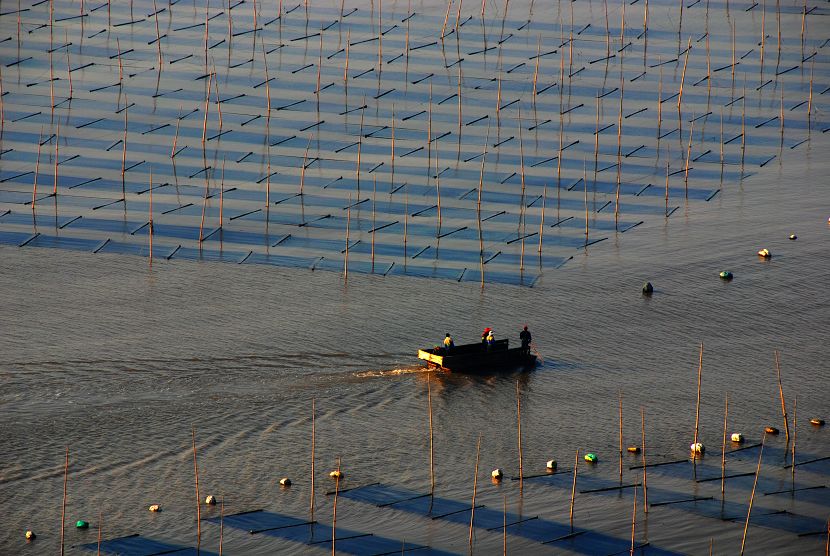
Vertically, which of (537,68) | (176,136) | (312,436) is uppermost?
(537,68)

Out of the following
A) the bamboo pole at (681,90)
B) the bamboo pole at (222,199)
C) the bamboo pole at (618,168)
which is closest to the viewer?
the bamboo pole at (222,199)

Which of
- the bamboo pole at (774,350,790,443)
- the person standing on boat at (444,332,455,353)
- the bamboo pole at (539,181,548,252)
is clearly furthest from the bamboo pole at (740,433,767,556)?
the bamboo pole at (539,181,548,252)

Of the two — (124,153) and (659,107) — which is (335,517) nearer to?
(124,153)

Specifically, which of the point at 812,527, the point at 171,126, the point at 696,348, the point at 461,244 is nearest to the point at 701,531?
the point at 812,527

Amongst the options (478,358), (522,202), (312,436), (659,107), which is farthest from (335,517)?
(659,107)

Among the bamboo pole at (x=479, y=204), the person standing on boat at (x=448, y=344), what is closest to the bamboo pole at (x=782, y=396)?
the person standing on boat at (x=448, y=344)

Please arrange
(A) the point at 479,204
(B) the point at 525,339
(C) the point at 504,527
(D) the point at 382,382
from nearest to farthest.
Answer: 1. (C) the point at 504,527
2. (D) the point at 382,382
3. (B) the point at 525,339
4. (A) the point at 479,204

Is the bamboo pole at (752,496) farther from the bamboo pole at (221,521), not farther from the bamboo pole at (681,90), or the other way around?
the bamboo pole at (681,90)
